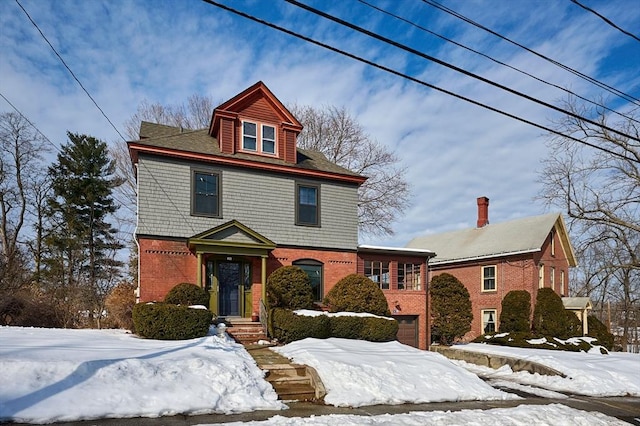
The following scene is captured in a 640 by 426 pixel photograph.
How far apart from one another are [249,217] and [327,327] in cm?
525

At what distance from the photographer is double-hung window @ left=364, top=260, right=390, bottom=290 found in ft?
60.5

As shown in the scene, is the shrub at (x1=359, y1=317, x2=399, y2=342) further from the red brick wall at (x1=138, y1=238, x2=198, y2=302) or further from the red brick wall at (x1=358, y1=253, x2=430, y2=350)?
Result: the red brick wall at (x1=138, y1=238, x2=198, y2=302)

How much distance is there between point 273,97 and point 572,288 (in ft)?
137

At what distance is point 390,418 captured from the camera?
24.6 ft

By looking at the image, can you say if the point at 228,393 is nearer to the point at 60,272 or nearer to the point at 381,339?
the point at 381,339

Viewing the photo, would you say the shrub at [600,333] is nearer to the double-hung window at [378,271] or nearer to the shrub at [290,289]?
the double-hung window at [378,271]

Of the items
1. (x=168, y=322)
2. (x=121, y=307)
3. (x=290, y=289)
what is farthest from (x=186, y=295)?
(x=121, y=307)

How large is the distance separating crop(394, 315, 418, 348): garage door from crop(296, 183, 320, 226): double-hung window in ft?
18.4

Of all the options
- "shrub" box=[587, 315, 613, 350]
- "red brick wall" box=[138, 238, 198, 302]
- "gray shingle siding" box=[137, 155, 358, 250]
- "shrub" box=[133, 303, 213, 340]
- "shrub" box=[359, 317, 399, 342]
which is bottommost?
"shrub" box=[587, 315, 613, 350]

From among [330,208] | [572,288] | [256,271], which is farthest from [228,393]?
[572,288]

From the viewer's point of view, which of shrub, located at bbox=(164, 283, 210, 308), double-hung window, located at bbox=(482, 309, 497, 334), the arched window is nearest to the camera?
shrub, located at bbox=(164, 283, 210, 308)

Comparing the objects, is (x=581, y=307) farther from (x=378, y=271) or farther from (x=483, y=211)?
(x=378, y=271)

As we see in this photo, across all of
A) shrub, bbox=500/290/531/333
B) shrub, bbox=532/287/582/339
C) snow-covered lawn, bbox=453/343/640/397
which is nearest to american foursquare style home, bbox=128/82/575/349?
snow-covered lawn, bbox=453/343/640/397

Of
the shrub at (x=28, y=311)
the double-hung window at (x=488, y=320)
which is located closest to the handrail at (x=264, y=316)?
the shrub at (x=28, y=311)
